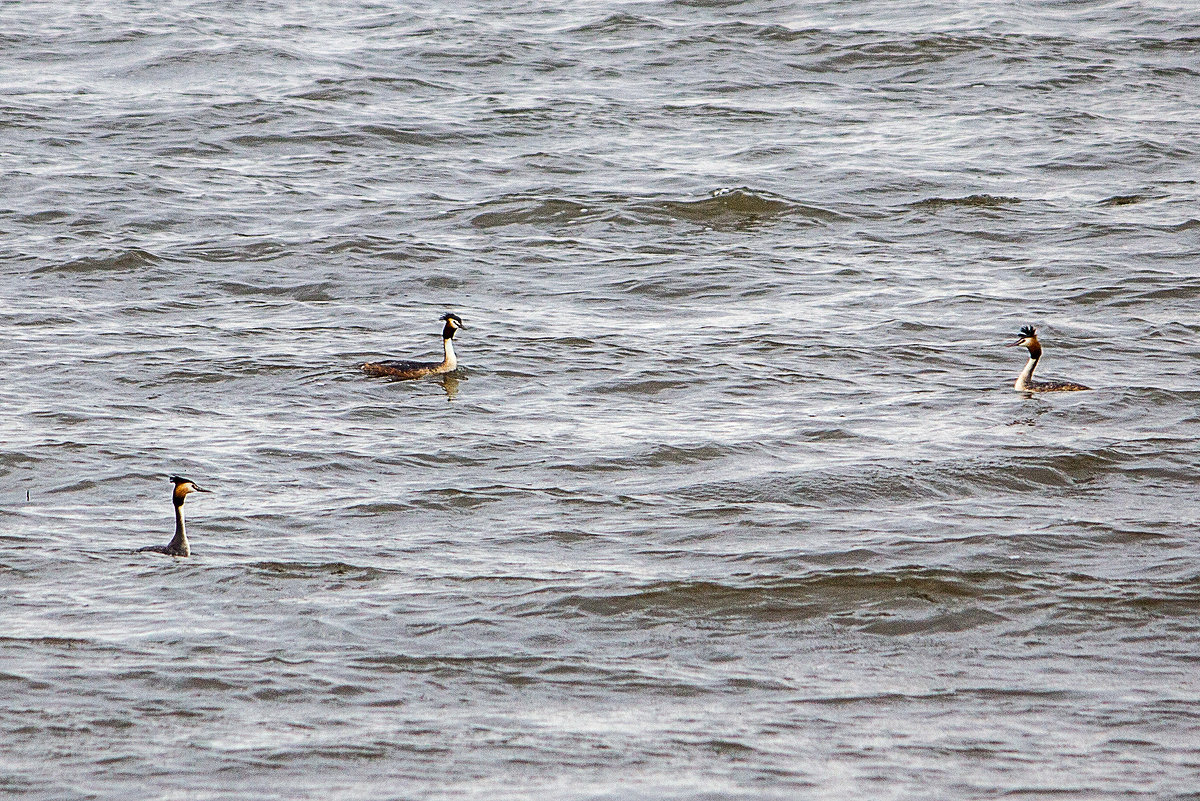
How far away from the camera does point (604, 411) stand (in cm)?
1441

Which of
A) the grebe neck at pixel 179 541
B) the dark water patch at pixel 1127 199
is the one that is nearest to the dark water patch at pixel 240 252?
the grebe neck at pixel 179 541

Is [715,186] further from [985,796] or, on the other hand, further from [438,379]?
[985,796]

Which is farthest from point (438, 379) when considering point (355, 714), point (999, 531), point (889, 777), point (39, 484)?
point (889, 777)

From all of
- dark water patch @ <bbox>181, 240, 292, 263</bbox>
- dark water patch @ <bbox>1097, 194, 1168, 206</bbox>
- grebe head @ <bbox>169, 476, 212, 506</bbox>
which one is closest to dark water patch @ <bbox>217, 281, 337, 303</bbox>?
dark water patch @ <bbox>181, 240, 292, 263</bbox>

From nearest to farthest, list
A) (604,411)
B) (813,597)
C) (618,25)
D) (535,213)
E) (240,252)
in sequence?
(813,597), (604,411), (240,252), (535,213), (618,25)

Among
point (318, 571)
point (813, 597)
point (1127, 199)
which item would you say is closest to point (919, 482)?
point (813, 597)

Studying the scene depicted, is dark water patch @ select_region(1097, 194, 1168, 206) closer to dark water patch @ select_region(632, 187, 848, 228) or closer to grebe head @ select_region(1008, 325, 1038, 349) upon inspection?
dark water patch @ select_region(632, 187, 848, 228)

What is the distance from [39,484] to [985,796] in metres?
7.43

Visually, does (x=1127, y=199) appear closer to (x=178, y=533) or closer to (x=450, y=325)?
(x=450, y=325)

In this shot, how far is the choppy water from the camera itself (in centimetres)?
880

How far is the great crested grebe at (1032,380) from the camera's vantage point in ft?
47.7

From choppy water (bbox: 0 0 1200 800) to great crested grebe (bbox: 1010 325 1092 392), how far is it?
6.5 inches

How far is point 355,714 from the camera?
8.88 meters

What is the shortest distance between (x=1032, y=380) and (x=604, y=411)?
372 centimetres
